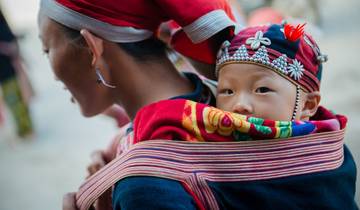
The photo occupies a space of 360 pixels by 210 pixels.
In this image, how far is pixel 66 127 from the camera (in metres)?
6.86

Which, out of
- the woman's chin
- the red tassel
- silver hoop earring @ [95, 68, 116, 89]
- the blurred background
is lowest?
the blurred background

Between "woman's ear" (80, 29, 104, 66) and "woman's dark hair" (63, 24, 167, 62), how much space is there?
46 millimetres

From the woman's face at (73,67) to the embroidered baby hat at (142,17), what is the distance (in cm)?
7

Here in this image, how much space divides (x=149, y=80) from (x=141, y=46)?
0.12m

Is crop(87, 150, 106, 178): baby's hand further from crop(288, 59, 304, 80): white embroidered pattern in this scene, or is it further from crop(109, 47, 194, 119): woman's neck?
crop(288, 59, 304, 80): white embroidered pattern

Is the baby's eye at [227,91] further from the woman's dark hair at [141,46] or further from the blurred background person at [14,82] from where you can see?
the blurred background person at [14,82]

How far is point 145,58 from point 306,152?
63 cm

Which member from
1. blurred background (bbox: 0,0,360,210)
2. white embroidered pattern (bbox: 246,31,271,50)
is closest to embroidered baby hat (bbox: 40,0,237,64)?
white embroidered pattern (bbox: 246,31,271,50)

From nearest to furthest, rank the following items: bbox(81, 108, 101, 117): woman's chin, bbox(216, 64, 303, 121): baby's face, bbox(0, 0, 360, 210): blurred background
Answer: bbox(216, 64, 303, 121): baby's face < bbox(81, 108, 101, 117): woman's chin < bbox(0, 0, 360, 210): blurred background

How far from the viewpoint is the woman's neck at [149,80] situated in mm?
1538

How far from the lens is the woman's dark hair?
1528 millimetres

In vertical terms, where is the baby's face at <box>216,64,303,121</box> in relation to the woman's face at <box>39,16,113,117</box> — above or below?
above

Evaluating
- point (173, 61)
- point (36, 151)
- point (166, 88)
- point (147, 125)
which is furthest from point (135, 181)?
point (36, 151)

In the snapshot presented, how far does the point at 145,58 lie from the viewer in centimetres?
157
